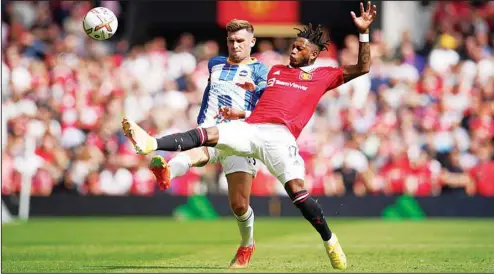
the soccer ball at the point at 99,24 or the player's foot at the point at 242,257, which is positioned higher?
the soccer ball at the point at 99,24

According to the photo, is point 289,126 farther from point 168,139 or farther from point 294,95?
point 168,139

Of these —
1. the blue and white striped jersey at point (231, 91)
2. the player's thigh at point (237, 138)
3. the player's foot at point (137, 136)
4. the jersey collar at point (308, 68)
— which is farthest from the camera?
the blue and white striped jersey at point (231, 91)

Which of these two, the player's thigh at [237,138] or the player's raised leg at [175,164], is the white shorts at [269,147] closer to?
the player's thigh at [237,138]

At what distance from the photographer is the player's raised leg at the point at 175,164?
34.3 feet

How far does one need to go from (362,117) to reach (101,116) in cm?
596

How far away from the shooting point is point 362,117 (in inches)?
938

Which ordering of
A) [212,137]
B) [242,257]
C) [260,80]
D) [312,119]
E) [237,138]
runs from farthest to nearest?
[312,119] < [260,80] < [242,257] < [237,138] < [212,137]

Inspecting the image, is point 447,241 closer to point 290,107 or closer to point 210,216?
point 290,107

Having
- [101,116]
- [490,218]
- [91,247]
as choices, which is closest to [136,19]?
[101,116]

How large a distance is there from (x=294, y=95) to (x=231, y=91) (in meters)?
0.93

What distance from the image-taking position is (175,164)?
36.1 ft

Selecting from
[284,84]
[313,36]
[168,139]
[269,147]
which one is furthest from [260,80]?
[168,139]

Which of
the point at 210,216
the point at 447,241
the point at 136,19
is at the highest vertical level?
the point at 136,19

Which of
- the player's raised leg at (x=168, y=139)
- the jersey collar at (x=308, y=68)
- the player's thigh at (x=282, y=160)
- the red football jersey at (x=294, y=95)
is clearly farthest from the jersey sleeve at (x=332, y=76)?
the player's raised leg at (x=168, y=139)
